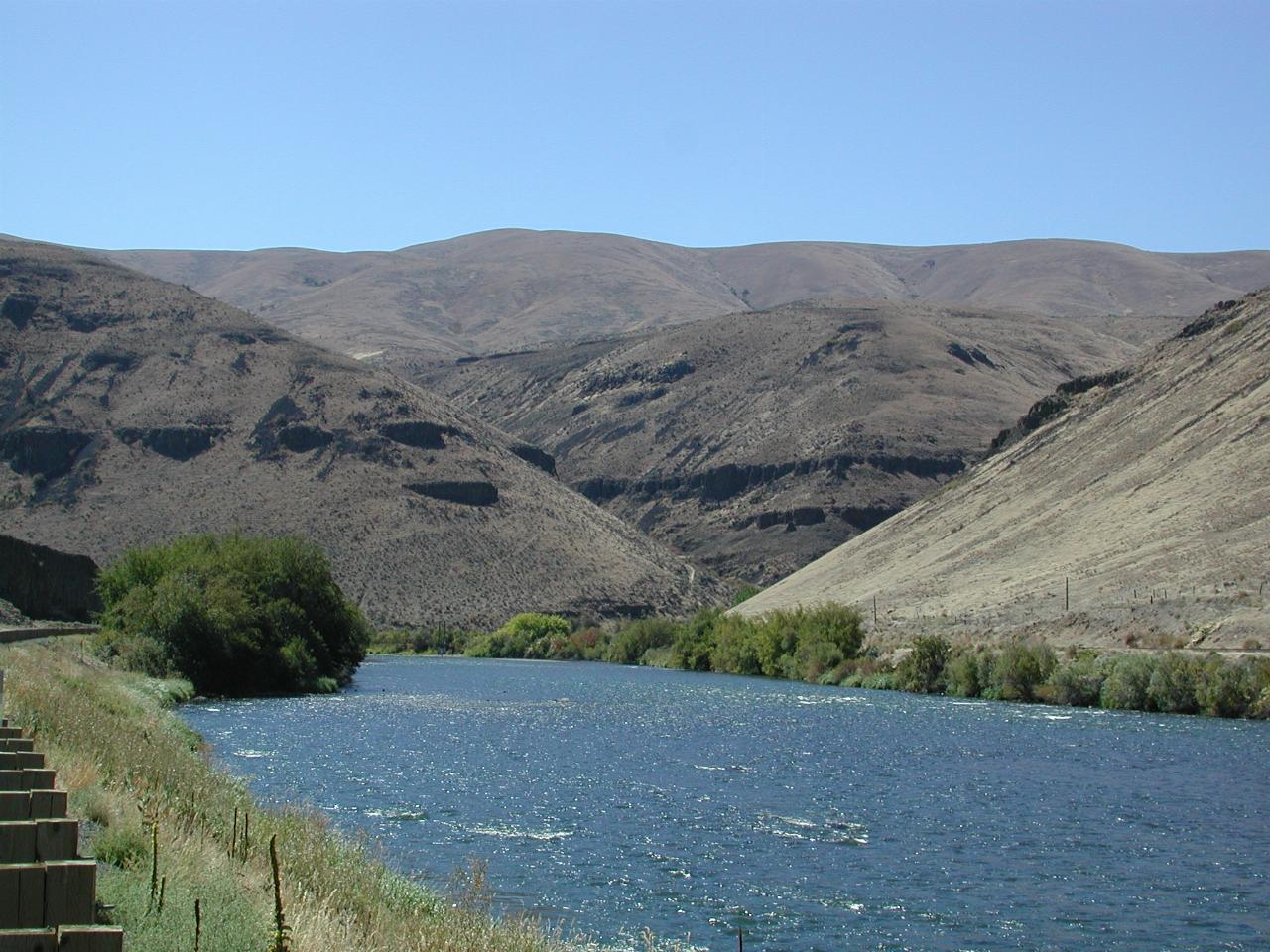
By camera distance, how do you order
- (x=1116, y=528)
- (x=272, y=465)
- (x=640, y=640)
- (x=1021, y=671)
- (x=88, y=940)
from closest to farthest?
1. (x=88, y=940)
2. (x=1021, y=671)
3. (x=1116, y=528)
4. (x=640, y=640)
5. (x=272, y=465)

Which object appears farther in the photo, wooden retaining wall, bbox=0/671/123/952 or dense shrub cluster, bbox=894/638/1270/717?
dense shrub cluster, bbox=894/638/1270/717

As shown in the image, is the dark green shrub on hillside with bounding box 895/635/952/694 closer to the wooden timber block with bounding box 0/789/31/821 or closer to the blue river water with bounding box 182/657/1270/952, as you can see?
the blue river water with bounding box 182/657/1270/952

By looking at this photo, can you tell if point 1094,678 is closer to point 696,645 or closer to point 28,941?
point 696,645

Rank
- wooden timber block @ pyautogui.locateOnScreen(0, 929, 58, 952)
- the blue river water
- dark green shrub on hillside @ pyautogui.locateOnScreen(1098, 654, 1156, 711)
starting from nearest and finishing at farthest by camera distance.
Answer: wooden timber block @ pyautogui.locateOnScreen(0, 929, 58, 952) < the blue river water < dark green shrub on hillside @ pyautogui.locateOnScreen(1098, 654, 1156, 711)

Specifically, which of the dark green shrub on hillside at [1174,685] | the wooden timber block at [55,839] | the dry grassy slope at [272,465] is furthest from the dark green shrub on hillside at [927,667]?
the dry grassy slope at [272,465]

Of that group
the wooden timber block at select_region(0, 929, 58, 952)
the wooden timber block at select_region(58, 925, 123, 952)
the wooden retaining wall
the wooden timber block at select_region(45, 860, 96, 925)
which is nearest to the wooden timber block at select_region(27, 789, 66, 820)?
the wooden retaining wall

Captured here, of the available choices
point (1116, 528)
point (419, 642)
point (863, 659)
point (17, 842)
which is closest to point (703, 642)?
point (863, 659)

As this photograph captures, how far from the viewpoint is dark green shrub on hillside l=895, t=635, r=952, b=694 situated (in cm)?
6731

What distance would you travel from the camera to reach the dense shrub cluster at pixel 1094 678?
5241cm

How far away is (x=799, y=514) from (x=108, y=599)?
11253cm

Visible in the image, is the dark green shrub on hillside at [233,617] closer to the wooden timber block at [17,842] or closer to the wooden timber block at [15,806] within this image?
the wooden timber block at [15,806]

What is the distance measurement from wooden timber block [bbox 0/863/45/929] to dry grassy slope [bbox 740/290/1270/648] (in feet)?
181

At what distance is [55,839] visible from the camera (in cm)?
866

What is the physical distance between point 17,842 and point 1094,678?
54128mm
